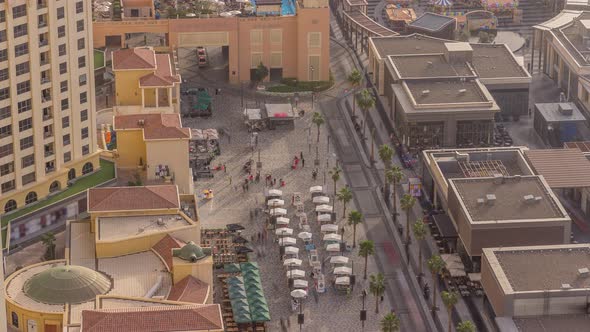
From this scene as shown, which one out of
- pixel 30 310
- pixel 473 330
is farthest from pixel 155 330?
pixel 473 330

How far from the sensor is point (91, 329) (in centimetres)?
18725

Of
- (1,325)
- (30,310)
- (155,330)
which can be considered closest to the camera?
(1,325)

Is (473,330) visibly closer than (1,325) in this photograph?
No

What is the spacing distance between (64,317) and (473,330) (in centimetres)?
5325

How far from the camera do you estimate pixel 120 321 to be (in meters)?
188

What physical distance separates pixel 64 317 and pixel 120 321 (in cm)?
1197

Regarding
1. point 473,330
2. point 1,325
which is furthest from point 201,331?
point 1,325

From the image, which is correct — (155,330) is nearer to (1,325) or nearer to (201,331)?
(201,331)

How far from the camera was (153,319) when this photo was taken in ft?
619

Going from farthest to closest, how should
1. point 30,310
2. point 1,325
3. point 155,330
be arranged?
point 30,310 < point 155,330 < point 1,325

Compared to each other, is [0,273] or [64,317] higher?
[0,273]

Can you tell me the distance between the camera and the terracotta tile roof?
187250mm

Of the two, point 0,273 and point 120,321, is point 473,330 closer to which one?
point 120,321

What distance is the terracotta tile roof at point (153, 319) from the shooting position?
614 ft
